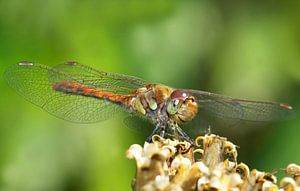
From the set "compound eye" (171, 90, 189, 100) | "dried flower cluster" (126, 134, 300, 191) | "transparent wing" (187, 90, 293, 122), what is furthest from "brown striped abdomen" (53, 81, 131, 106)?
"dried flower cluster" (126, 134, 300, 191)

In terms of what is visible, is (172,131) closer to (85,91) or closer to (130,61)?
(85,91)

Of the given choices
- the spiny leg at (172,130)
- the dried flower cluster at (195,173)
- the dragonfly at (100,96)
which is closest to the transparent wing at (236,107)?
the dragonfly at (100,96)

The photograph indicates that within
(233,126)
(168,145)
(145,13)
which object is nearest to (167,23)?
(145,13)

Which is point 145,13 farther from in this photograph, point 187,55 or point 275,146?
point 275,146

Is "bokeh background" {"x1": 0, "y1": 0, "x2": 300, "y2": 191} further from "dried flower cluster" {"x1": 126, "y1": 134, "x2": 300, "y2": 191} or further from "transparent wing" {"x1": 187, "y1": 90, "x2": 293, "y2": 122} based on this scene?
"dried flower cluster" {"x1": 126, "y1": 134, "x2": 300, "y2": 191}

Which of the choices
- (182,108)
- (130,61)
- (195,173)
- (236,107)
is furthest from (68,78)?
(195,173)

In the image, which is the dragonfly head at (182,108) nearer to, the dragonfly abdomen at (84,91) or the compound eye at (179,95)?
the compound eye at (179,95)
